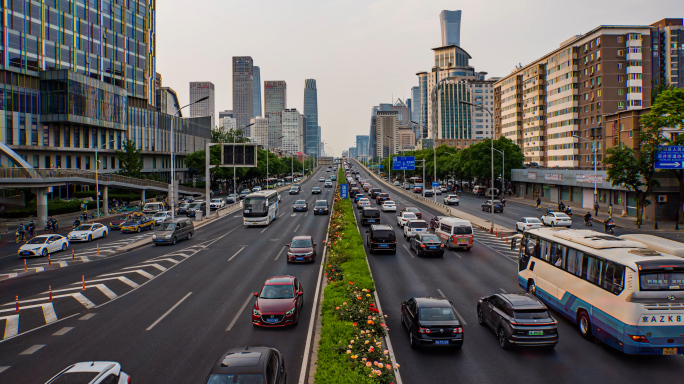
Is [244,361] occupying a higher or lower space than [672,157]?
lower

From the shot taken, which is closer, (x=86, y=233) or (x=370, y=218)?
(x=86, y=233)

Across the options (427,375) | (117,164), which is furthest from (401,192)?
(427,375)

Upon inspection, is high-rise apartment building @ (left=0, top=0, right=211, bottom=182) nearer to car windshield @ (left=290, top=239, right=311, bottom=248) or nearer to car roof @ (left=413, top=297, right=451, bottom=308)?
car windshield @ (left=290, top=239, right=311, bottom=248)

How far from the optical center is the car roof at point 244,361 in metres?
9.17

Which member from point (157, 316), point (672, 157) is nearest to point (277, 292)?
point (157, 316)

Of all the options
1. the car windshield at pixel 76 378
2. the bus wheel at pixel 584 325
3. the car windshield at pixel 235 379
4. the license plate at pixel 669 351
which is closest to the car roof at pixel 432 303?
the bus wheel at pixel 584 325

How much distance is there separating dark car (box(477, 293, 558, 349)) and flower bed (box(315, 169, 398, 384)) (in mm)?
3948

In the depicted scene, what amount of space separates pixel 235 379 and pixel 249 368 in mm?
402

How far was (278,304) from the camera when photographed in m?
15.4

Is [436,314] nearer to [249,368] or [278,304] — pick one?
[278,304]

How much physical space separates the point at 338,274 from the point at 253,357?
370 inches

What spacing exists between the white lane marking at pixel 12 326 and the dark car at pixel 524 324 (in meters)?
17.5

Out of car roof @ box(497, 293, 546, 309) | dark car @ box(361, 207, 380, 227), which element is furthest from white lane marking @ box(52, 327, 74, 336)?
dark car @ box(361, 207, 380, 227)

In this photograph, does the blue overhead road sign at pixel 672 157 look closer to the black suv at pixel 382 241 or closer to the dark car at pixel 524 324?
the black suv at pixel 382 241
